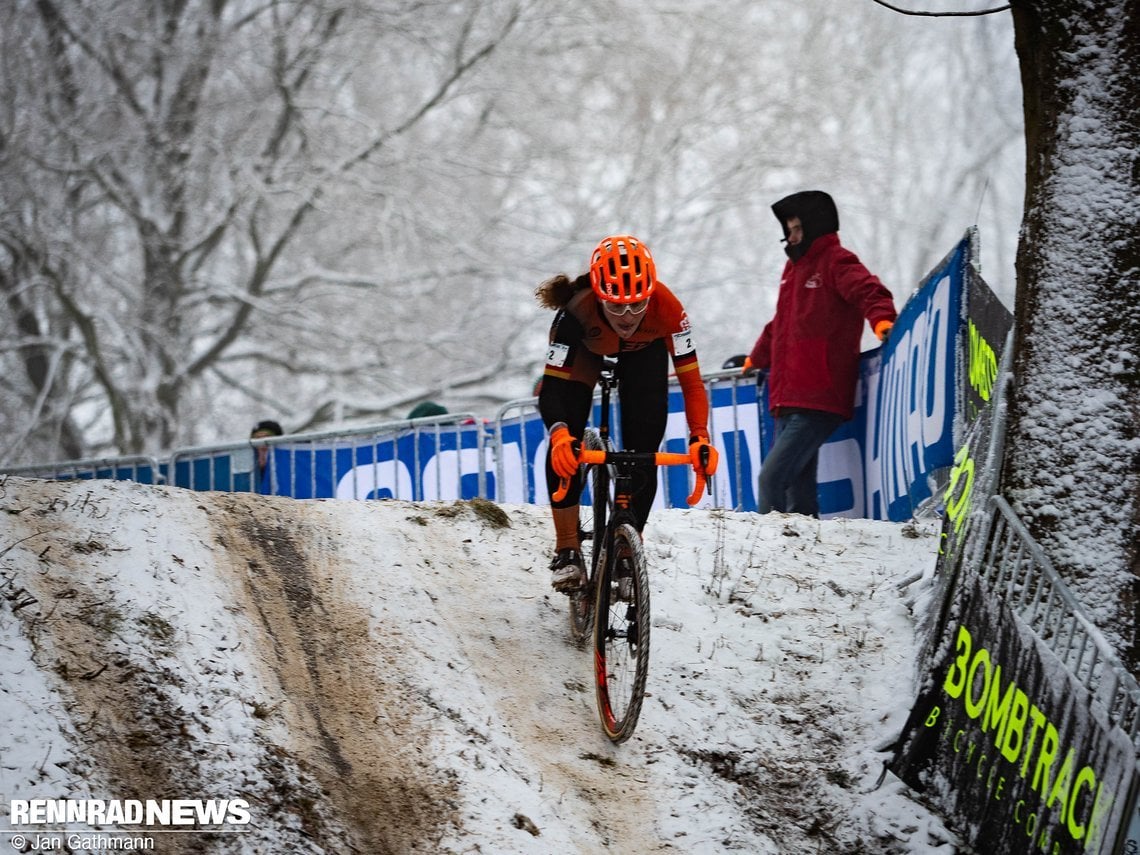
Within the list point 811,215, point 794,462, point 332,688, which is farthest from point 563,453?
point 811,215

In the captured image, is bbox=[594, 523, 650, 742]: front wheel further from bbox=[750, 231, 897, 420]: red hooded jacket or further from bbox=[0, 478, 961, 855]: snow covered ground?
bbox=[750, 231, 897, 420]: red hooded jacket

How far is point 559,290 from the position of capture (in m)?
6.11

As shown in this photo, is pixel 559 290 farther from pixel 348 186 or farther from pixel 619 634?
pixel 348 186

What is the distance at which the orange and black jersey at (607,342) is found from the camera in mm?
6031

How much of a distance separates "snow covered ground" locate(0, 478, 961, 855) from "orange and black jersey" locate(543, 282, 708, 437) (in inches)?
52.9

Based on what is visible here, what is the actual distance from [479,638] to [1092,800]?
3198mm

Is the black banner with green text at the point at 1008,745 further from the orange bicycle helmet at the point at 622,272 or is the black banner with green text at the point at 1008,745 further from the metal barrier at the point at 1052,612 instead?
the orange bicycle helmet at the point at 622,272

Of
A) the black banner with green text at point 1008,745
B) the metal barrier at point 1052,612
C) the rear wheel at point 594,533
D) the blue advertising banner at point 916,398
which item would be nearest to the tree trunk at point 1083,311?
the metal barrier at point 1052,612

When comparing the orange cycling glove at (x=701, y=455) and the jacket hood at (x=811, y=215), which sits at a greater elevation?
the jacket hood at (x=811, y=215)

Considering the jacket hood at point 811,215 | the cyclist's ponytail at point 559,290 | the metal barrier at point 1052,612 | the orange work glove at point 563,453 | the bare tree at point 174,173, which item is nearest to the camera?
the metal barrier at point 1052,612

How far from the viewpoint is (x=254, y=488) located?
10.9 m

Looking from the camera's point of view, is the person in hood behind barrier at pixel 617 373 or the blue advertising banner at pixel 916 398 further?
the blue advertising banner at pixel 916 398

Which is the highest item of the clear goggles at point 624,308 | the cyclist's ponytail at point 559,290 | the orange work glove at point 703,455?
the cyclist's ponytail at point 559,290

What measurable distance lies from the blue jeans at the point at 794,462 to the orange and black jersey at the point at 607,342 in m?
2.16
